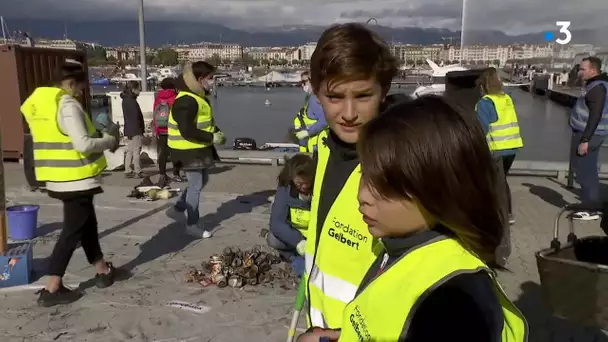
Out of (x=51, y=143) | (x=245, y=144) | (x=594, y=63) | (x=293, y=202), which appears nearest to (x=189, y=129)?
(x=51, y=143)

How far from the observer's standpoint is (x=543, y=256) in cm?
316

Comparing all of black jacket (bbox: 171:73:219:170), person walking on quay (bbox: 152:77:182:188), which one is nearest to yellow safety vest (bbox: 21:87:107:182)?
black jacket (bbox: 171:73:219:170)

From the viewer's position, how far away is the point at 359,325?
1.28m

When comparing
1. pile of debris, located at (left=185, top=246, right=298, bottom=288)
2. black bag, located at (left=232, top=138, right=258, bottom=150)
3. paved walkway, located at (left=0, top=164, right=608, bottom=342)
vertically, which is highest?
pile of debris, located at (left=185, top=246, right=298, bottom=288)

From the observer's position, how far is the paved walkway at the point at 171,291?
4066mm

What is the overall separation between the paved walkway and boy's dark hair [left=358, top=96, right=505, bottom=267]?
2.73 m

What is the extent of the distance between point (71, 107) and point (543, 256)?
3.47 meters

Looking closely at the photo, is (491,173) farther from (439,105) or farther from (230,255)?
(230,255)

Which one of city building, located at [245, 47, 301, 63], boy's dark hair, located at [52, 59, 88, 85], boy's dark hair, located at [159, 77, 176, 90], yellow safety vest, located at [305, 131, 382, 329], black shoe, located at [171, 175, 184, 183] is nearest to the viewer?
yellow safety vest, located at [305, 131, 382, 329]

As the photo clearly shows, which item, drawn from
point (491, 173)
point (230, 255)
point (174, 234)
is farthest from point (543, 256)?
point (174, 234)

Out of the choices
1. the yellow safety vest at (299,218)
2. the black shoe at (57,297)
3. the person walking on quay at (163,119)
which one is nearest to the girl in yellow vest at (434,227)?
the yellow safety vest at (299,218)

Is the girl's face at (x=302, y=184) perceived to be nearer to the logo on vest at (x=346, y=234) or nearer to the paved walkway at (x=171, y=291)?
the paved walkway at (x=171, y=291)

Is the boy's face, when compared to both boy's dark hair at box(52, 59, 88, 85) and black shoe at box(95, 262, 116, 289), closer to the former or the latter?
boy's dark hair at box(52, 59, 88, 85)

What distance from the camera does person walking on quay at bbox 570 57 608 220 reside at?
22.5 ft
